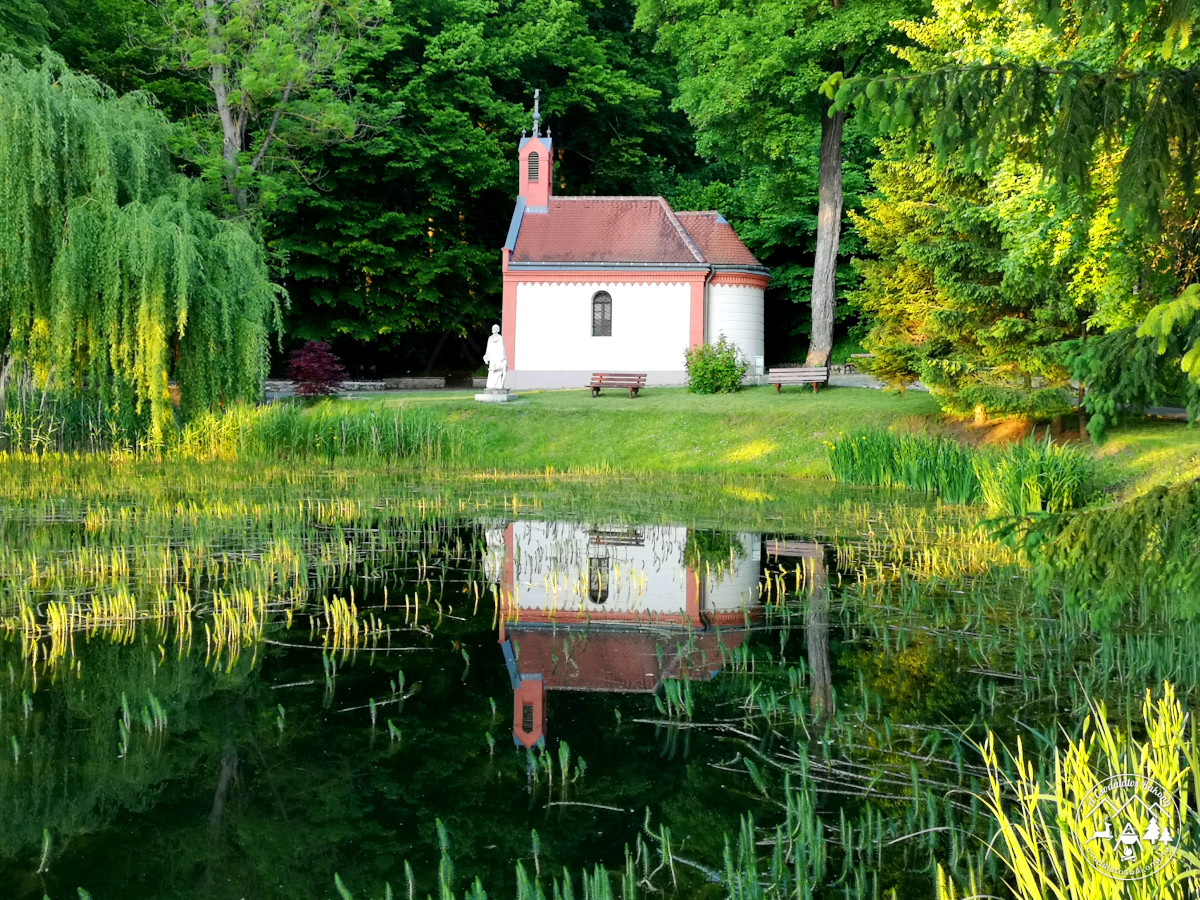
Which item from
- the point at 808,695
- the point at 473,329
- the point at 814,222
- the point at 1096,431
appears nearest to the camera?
the point at 1096,431

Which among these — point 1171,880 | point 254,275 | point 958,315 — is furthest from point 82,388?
point 1171,880

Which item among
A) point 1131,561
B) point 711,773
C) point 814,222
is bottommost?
point 711,773

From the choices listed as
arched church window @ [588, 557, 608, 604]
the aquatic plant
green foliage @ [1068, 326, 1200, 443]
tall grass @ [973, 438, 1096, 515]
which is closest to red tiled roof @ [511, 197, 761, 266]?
tall grass @ [973, 438, 1096, 515]

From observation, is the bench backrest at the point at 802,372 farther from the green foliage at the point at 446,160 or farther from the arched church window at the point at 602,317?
the green foliage at the point at 446,160

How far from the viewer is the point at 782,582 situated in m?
9.81

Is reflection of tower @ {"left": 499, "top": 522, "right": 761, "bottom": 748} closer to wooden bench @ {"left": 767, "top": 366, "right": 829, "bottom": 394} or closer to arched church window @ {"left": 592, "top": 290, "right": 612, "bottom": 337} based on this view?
wooden bench @ {"left": 767, "top": 366, "right": 829, "bottom": 394}

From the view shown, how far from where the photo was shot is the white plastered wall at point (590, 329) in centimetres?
3106

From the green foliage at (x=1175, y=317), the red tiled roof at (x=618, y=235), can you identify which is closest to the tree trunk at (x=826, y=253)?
the red tiled roof at (x=618, y=235)

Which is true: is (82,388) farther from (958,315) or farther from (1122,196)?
(1122,196)

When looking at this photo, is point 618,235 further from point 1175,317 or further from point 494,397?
point 1175,317

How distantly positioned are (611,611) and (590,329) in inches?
896

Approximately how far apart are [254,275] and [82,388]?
333 cm

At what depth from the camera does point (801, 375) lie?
26812 millimetres

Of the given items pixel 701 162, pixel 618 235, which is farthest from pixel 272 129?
pixel 701 162
